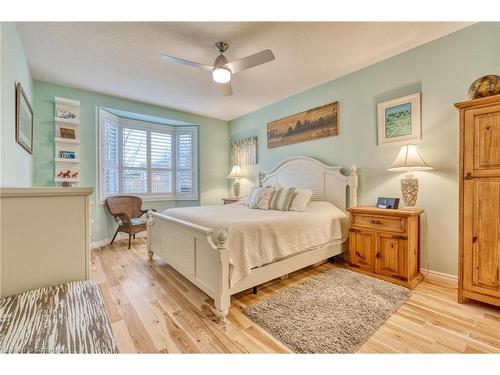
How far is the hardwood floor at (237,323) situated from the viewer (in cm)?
146

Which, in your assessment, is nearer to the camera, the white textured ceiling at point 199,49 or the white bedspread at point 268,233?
the white bedspread at point 268,233

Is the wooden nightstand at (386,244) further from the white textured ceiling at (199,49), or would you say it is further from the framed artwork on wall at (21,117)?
the framed artwork on wall at (21,117)

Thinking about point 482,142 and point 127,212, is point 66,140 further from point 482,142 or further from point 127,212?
point 482,142

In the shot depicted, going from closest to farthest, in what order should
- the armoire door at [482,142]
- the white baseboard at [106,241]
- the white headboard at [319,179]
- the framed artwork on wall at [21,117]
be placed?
the armoire door at [482,142]
the framed artwork on wall at [21,117]
the white headboard at [319,179]
the white baseboard at [106,241]

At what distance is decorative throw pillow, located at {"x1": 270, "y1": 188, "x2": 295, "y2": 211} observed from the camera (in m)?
2.97

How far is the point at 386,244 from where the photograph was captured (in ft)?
7.95

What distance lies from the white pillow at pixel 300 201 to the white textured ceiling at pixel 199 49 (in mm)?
1645

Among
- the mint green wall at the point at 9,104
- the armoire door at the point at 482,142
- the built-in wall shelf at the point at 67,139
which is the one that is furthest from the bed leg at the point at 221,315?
the built-in wall shelf at the point at 67,139

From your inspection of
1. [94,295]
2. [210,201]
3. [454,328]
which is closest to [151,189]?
[210,201]

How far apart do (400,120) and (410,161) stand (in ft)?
2.00

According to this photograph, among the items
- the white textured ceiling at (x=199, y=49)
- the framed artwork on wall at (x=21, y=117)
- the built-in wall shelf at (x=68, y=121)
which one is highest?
the white textured ceiling at (x=199, y=49)

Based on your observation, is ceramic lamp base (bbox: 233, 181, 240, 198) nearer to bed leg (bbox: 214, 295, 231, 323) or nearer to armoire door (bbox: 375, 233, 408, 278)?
armoire door (bbox: 375, 233, 408, 278)

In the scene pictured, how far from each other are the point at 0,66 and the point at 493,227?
3937 mm

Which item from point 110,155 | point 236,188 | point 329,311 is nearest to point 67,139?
point 110,155
